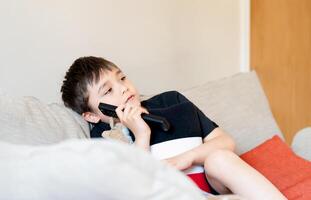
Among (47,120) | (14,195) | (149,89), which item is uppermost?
(14,195)

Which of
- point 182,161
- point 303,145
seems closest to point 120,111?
point 182,161

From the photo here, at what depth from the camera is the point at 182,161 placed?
1200 mm

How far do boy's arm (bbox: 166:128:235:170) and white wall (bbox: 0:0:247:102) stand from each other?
0.62 m

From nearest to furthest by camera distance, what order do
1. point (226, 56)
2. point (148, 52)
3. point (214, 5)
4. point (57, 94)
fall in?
point (57, 94)
point (148, 52)
point (214, 5)
point (226, 56)

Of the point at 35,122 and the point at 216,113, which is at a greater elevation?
the point at 35,122

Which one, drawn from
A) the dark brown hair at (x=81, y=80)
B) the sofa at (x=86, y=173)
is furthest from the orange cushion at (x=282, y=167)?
the sofa at (x=86, y=173)

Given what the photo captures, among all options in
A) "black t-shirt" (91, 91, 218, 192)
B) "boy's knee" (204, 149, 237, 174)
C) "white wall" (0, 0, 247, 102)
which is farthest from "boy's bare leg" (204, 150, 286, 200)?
"white wall" (0, 0, 247, 102)

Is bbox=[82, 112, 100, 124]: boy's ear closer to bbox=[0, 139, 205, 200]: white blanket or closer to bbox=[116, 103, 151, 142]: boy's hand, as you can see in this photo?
bbox=[116, 103, 151, 142]: boy's hand

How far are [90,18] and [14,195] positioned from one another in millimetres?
1212

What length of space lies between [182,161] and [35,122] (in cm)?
43

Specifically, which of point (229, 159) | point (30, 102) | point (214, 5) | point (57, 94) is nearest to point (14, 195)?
point (229, 159)

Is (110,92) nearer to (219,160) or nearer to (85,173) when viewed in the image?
(219,160)

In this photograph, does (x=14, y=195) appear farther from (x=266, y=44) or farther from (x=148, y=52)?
(x=266, y=44)

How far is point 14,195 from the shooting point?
543 mm
